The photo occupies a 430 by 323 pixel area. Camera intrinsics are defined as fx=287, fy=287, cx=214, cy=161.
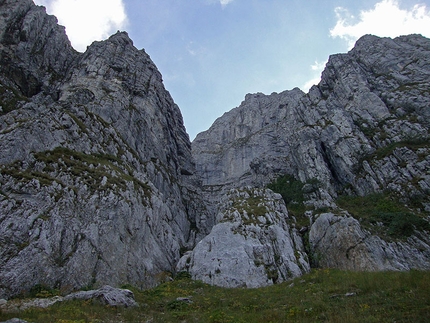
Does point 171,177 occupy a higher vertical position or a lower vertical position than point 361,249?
higher

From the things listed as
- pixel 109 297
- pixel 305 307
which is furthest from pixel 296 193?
pixel 109 297

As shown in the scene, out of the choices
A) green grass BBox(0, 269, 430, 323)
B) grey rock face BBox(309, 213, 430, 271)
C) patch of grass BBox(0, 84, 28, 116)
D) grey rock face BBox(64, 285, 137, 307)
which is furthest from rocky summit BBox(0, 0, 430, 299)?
green grass BBox(0, 269, 430, 323)

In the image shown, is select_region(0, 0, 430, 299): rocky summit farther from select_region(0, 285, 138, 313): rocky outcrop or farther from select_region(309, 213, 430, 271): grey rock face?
select_region(0, 285, 138, 313): rocky outcrop

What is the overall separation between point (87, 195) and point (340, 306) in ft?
111

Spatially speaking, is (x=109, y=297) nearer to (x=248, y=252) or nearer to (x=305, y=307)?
(x=305, y=307)

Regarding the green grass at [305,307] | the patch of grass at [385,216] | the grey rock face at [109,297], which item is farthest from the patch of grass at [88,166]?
the patch of grass at [385,216]

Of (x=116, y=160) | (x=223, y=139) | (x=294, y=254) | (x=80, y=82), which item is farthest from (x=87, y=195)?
(x=223, y=139)

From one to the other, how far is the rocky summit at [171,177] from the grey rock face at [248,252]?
0.21 metres

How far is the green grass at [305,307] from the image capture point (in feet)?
36.1

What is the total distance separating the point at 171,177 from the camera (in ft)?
272

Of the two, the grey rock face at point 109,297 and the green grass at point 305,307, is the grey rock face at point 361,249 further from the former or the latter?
the grey rock face at point 109,297

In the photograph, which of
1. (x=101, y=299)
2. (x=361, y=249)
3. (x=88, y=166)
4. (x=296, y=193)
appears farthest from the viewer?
(x=296, y=193)

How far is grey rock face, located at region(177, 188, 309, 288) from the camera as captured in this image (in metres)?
37.6

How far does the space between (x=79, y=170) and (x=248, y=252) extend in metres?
26.7
